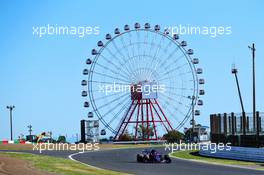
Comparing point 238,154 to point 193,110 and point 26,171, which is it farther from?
point 193,110

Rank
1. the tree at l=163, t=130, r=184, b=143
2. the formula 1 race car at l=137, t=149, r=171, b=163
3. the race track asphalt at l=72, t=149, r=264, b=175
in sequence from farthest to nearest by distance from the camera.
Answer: the tree at l=163, t=130, r=184, b=143 → the formula 1 race car at l=137, t=149, r=171, b=163 → the race track asphalt at l=72, t=149, r=264, b=175

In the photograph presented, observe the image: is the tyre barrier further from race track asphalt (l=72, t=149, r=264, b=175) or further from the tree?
the tree

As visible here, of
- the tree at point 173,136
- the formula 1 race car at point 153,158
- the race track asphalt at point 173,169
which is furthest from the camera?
the tree at point 173,136

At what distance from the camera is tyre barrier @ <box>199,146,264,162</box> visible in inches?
1422

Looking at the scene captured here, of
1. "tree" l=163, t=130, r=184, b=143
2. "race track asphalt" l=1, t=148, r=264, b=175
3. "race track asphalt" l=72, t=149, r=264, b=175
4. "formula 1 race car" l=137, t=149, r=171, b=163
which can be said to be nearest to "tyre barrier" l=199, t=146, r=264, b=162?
"race track asphalt" l=1, t=148, r=264, b=175

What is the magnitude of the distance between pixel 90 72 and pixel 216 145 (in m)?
29.9

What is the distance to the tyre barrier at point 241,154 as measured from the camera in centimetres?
3612

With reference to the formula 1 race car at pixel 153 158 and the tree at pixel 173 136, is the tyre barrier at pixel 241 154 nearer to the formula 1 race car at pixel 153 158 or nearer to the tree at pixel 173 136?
the formula 1 race car at pixel 153 158


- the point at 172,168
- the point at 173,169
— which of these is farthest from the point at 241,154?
the point at 173,169

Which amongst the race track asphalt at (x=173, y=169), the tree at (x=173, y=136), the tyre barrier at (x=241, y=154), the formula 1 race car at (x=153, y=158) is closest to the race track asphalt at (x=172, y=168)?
the race track asphalt at (x=173, y=169)

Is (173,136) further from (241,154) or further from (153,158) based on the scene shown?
(153,158)

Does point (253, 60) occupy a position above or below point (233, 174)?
above

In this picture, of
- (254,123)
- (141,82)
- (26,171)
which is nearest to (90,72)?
(141,82)

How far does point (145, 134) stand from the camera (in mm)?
89438
